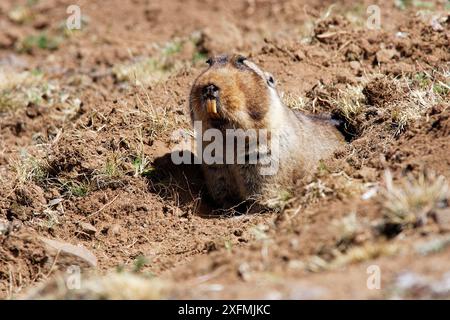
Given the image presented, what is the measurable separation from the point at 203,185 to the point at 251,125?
0.84m

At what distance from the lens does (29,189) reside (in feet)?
19.9

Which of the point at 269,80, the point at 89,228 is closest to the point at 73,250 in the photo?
the point at 89,228

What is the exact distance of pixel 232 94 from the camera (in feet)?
18.4

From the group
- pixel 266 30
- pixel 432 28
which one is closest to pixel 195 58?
pixel 266 30

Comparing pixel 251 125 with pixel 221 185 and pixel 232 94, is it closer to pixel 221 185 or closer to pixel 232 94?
pixel 232 94

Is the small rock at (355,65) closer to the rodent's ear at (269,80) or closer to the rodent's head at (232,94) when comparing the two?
the rodent's ear at (269,80)

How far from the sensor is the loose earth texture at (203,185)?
378 cm

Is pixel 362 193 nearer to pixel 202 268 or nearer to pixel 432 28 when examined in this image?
pixel 202 268

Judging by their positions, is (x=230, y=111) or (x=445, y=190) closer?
(x=445, y=190)

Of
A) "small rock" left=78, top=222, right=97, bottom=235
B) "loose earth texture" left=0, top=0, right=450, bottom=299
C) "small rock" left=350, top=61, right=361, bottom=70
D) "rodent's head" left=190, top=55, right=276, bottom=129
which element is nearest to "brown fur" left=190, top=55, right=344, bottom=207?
"rodent's head" left=190, top=55, right=276, bottom=129

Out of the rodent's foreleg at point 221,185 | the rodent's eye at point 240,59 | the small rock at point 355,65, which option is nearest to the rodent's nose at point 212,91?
the rodent's eye at point 240,59

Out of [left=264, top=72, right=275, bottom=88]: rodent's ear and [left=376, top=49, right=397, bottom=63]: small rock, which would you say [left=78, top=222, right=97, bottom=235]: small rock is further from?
[left=376, top=49, right=397, bottom=63]: small rock

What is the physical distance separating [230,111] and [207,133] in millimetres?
366

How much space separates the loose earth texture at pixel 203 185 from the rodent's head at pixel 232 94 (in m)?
0.66
